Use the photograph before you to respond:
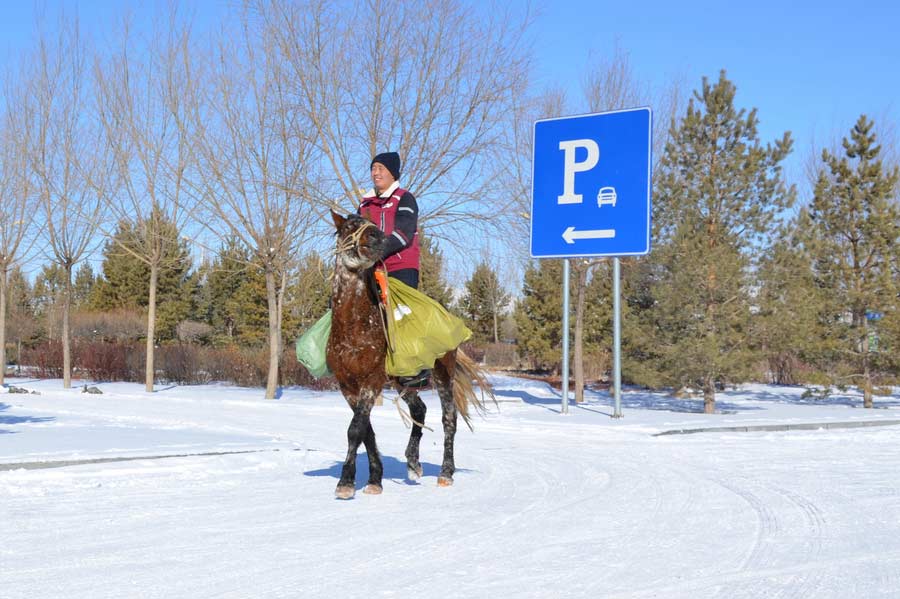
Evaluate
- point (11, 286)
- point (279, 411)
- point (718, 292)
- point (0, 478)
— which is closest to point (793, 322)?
point (718, 292)

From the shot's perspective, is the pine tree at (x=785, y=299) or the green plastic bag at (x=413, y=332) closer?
the green plastic bag at (x=413, y=332)

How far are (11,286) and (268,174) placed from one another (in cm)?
3950

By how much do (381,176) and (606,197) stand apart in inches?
383

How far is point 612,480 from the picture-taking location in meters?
7.97

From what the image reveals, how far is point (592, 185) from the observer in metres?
16.5

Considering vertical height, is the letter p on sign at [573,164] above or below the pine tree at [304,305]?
above

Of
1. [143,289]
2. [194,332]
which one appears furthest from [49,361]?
[143,289]

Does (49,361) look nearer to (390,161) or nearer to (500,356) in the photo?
(500,356)

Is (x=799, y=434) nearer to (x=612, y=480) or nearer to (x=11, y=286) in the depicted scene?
(x=612, y=480)

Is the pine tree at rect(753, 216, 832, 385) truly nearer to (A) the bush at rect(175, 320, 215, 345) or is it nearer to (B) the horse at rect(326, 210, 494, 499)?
(B) the horse at rect(326, 210, 494, 499)

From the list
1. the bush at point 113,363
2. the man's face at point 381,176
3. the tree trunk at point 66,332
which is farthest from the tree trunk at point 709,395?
the bush at point 113,363

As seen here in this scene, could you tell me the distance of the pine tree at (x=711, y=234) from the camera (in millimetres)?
19078

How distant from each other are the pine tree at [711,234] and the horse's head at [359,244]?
13845mm

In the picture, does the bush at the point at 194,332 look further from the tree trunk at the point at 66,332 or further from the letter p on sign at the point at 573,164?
the letter p on sign at the point at 573,164
